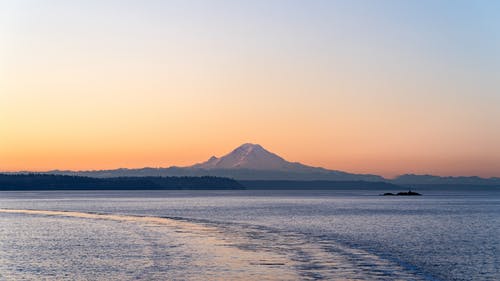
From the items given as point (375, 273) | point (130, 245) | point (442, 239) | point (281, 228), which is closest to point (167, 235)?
point (130, 245)

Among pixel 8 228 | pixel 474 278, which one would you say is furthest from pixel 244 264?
pixel 8 228

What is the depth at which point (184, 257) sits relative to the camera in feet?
136

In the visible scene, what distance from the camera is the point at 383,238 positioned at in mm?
56938

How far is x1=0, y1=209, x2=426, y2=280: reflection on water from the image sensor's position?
34625mm

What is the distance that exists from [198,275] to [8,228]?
40.2 meters

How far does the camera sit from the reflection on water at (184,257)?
→ 34.6 meters

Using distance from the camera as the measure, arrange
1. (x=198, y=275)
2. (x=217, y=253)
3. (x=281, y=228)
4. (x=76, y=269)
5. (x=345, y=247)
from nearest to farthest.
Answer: (x=198, y=275) < (x=76, y=269) < (x=217, y=253) < (x=345, y=247) < (x=281, y=228)

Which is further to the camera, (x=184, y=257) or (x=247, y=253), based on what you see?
(x=247, y=253)

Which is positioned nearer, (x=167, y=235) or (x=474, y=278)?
(x=474, y=278)

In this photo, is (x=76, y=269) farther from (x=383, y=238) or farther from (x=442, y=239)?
(x=442, y=239)

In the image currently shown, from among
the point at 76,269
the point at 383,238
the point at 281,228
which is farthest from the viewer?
the point at 281,228

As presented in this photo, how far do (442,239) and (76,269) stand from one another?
32317 millimetres

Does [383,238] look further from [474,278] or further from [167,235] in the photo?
[474,278]

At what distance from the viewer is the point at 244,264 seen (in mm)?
37781
